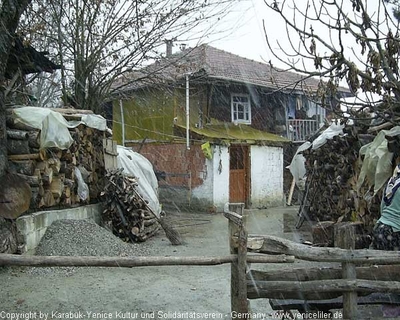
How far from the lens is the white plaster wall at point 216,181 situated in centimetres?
1573

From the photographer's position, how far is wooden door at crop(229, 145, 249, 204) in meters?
16.9

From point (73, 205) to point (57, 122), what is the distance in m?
1.91

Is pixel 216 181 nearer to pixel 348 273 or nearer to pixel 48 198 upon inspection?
pixel 48 198

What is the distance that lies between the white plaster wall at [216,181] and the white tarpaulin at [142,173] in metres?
4.24

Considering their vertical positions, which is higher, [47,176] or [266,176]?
[47,176]

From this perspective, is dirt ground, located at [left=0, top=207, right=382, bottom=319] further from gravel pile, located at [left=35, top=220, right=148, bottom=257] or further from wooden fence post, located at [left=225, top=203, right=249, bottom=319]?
gravel pile, located at [left=35, top=220, right=148, bottom=257]

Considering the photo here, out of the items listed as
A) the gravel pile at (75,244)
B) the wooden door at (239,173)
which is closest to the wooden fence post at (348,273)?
the gravel pile at (75,244)

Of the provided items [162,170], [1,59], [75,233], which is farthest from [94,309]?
[162,170]

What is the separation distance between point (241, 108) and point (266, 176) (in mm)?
3215

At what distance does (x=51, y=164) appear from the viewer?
24.3 ft

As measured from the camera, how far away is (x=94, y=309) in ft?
15.9

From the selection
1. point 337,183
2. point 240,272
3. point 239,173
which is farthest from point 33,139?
point 239,173

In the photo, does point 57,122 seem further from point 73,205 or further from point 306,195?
point 306,195

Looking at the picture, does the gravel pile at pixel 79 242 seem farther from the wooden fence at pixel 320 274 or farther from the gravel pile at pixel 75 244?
the wooden fence at pixel 320 274
